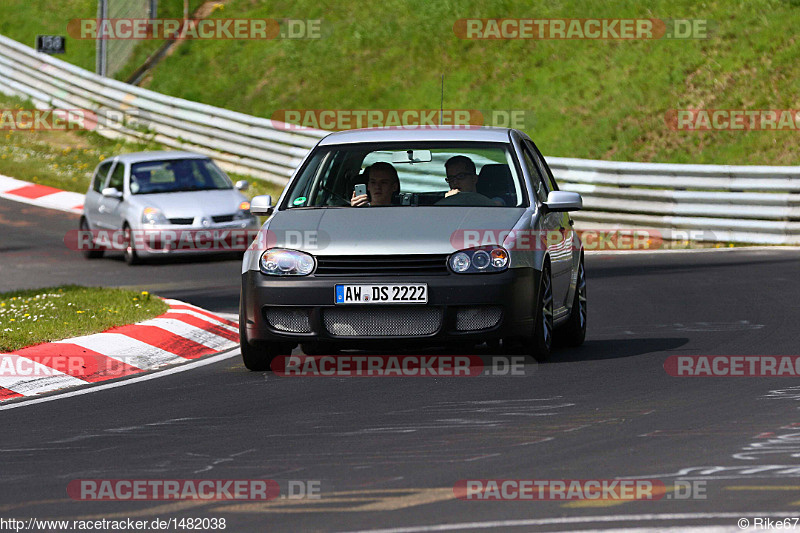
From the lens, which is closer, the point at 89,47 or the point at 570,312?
the point at 570,312

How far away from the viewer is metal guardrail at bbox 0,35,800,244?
20.7m

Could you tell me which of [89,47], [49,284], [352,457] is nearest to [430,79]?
[89,47]

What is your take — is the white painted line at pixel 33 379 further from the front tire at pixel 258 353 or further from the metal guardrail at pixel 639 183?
the metal guardrail at pixel 639 183

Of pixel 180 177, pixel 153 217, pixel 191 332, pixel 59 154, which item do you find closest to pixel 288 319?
pixel 191 332

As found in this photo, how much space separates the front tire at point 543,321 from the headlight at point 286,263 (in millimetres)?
1417

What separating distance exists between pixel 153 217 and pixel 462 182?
10914 millimetres

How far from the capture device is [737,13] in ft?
91.9

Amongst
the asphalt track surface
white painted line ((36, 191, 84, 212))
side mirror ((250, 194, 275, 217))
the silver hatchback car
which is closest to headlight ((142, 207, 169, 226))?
the silver hatchback car

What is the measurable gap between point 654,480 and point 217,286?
11259 millimetres

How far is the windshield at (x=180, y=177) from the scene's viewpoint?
2148 cm

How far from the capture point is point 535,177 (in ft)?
34.8

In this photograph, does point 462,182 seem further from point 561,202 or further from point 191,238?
point 191,238

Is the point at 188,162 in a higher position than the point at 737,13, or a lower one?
lower

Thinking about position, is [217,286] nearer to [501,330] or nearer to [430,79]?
[501,330]
